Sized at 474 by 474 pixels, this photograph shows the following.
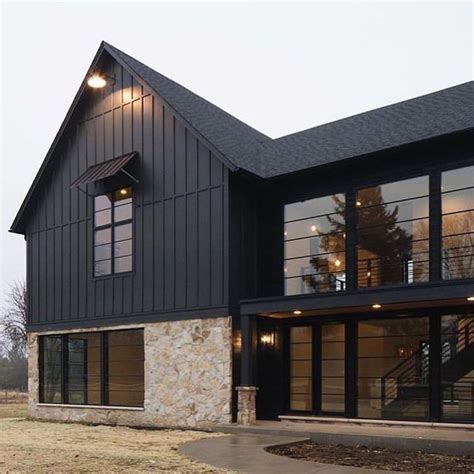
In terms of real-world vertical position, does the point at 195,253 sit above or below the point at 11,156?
below

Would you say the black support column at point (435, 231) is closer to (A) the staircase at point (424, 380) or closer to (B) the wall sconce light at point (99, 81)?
(A) the staircase at point (424, 380)

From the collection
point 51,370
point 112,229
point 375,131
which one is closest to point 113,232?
point 112,229

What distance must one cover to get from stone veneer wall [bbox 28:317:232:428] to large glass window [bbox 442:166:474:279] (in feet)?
14.7

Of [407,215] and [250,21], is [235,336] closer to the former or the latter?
[407,215]

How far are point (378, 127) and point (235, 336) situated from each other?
5.37m

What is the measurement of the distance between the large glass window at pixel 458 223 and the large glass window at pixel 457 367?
864 mm

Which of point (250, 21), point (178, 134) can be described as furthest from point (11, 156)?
point (178, 134)

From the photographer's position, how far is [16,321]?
147 ft

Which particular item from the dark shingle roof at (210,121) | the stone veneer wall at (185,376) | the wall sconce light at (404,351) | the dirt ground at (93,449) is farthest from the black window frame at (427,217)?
the dirt ground at (93,449)

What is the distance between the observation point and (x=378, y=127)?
14.3m

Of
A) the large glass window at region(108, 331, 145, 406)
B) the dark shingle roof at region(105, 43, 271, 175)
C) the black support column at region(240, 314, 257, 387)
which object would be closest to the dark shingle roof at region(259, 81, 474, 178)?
the dark shingle roof at region(105, 43, 271, 175)

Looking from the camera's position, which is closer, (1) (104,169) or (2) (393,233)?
(2) (393,233)

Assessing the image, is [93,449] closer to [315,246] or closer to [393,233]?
[315,246]

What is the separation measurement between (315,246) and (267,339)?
215 cm
